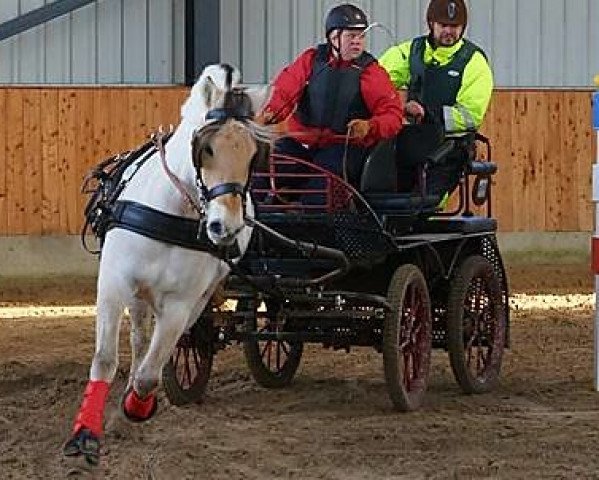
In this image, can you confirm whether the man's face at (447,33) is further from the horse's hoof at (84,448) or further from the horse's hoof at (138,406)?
the horse's hoof at (84,448)

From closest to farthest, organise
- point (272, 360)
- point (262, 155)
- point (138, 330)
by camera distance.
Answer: point (262, 155)
point (138, 330)
point (272, 360)

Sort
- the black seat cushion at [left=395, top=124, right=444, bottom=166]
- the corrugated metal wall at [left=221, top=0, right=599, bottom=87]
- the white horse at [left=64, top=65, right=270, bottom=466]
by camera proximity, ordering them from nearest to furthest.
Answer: the white horse at [left=64, top=65, right=270, bottom=466]
the black seat cushion at [left=395, top=124, right=444, bottom=166]
the corrugated metal wall at [left=221, top=0, right=599, bottom=87]

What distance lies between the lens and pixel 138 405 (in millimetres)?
6762

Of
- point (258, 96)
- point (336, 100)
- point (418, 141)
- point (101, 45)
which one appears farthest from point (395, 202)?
point (101, 45)

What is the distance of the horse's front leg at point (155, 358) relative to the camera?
6.44 meters

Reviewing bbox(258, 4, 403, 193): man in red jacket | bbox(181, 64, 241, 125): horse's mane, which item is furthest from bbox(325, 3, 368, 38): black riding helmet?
bbox(181, 64, 241, 125): horse's mane

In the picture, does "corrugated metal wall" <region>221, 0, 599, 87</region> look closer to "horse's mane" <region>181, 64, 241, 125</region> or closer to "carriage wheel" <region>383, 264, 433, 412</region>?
"carriage wheel" <region>383, 264, 433, 412</region>

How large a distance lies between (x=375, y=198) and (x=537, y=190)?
7.97 m

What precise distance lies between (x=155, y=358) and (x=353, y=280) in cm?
177

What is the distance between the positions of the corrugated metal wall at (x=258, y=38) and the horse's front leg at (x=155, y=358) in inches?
342

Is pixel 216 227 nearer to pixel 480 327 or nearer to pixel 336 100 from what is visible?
pixel 336 100

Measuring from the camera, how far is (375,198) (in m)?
7.82

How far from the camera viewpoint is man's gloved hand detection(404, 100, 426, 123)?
816cm

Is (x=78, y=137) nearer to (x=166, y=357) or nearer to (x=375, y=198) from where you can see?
(x=375, y=198)
